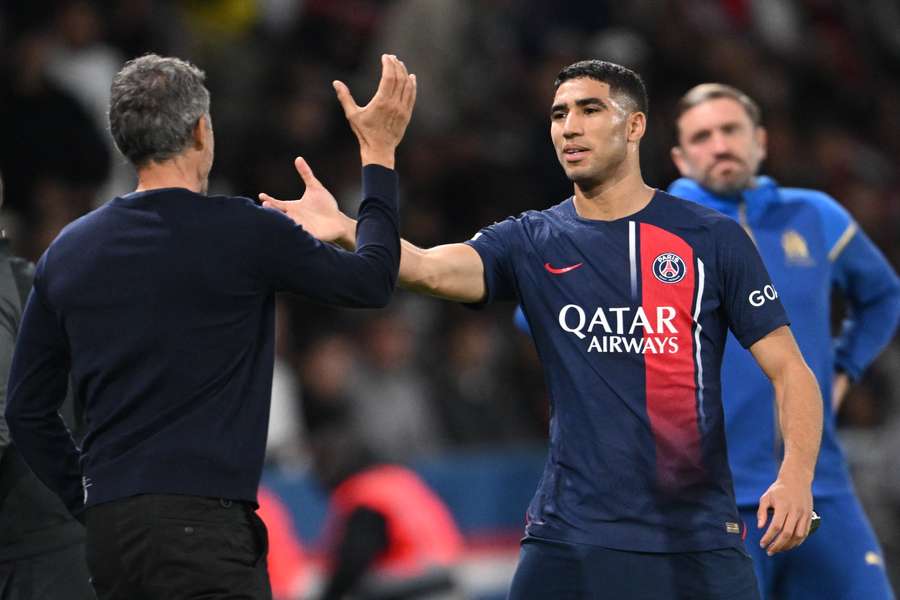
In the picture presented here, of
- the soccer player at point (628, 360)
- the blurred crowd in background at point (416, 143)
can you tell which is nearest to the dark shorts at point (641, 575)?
the soccer player at point (628, 360)

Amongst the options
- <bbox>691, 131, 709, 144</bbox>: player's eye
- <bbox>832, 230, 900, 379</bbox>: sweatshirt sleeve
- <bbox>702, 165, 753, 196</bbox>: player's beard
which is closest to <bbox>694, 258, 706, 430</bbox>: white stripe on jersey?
<bbox>702, 165, 753, 196</bbox>: player's beard

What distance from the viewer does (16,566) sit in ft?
15.3

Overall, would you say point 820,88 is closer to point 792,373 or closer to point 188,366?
point 792,373

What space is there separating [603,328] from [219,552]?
4.48 ft

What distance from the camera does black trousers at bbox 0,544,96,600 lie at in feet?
15.2

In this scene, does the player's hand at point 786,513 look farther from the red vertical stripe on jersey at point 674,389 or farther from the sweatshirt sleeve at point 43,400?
the sweatshirt sleeve at point 43,400

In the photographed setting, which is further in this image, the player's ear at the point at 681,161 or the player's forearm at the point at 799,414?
the player's ear at the point at 681,161

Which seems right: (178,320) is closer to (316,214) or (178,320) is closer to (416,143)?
(316,214)

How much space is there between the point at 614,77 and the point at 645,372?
3.07 feet

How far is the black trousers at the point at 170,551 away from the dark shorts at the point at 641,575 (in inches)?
38.4

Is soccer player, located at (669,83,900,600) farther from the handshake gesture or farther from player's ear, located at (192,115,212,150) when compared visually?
player's ear, located at (192,115,212,150)

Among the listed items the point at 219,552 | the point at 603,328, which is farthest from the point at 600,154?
the point at 219,552

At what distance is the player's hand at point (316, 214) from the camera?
4355 mm

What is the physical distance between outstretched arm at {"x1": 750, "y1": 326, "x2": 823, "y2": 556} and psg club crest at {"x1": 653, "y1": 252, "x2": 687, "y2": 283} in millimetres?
305
